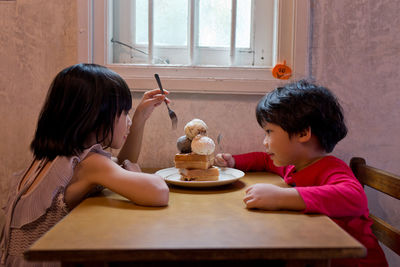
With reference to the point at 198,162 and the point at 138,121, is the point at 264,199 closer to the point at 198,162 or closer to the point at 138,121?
the point at 198,162

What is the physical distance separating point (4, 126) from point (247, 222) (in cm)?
120

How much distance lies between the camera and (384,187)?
107 cm

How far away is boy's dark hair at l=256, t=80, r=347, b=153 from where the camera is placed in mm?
1121

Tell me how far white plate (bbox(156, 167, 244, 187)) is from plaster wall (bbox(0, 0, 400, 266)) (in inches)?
10.3

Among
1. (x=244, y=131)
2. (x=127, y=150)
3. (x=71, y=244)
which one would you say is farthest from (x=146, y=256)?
(x=244, y=131)

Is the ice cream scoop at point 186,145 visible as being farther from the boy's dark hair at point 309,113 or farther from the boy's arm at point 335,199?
the boy's arm at point 335,199

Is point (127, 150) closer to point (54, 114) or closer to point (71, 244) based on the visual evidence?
point (54, 114)

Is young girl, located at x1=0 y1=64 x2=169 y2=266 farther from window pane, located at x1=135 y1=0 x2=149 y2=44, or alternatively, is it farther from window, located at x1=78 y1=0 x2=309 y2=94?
window pane, located at x1=135 y1=0 x2=149 y2=44

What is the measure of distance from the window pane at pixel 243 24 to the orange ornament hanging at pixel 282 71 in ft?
0.72

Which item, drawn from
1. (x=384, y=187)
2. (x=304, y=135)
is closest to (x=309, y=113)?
(x=304, y=135)

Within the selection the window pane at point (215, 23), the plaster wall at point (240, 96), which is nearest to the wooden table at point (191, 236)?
the plaster wall at point (240, 96)

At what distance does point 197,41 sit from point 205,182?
78 cm

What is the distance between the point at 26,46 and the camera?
1.46 meters

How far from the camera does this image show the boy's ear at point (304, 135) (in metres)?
1.12
